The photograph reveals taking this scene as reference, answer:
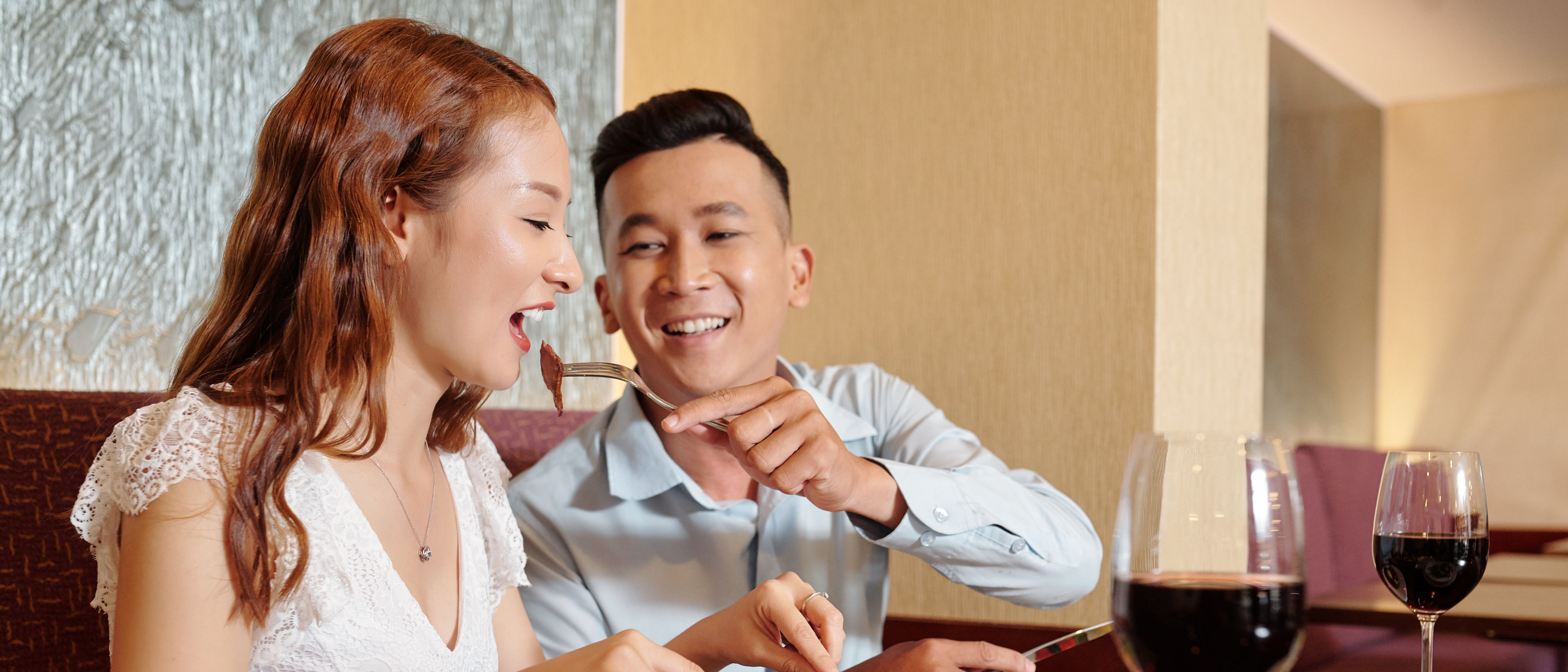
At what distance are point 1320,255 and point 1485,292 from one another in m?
1.00

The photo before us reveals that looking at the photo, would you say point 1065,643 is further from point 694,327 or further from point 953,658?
point 694,327

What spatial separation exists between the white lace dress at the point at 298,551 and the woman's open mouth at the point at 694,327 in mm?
510

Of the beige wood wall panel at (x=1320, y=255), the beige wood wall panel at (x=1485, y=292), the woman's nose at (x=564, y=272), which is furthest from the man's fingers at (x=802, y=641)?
the beige wood wall panel at (x=1485, y=292)

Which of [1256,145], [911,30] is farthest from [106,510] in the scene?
[1256,145]

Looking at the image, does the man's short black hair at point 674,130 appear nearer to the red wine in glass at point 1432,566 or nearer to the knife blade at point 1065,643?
the knife blade at point 1065,643

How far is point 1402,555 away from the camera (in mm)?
956

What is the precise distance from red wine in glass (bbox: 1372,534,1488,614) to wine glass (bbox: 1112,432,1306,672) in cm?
45

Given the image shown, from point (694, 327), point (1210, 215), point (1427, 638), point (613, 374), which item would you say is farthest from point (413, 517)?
point (1210, 215)

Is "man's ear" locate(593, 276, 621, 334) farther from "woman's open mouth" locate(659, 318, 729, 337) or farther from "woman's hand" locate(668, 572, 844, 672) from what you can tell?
"woman's hand" locate(668, 572, 844, 672)

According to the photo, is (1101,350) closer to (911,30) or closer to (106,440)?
(911,30)

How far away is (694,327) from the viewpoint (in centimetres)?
144

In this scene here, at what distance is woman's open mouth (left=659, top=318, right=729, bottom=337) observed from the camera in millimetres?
1437

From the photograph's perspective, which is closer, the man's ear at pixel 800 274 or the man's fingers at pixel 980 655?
the man's fingers at pixel 980 655

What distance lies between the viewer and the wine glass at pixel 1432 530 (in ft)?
3.09
